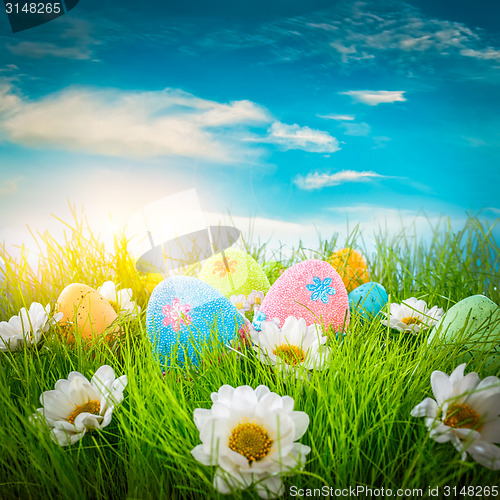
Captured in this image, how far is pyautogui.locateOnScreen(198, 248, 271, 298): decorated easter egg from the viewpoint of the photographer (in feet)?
5.54

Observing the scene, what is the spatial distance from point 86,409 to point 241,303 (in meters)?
0.76

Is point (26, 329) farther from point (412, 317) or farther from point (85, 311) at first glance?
point (412, 317)

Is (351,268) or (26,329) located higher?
(26,329)

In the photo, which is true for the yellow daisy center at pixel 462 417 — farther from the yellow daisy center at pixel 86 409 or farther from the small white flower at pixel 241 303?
the small white flower at pixel 241 303

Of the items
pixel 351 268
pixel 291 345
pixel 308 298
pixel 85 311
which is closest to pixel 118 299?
pixel 85 311

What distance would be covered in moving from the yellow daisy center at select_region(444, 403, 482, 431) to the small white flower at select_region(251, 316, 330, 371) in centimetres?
27

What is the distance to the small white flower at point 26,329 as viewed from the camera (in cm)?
121

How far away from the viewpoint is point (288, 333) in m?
1.03

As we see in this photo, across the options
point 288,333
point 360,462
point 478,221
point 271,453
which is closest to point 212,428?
point 271,453

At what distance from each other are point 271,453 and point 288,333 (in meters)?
0.38

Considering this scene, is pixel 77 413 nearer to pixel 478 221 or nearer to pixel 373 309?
pixel 373 309

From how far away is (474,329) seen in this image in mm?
1104

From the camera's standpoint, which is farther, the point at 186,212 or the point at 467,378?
the point at 186,212

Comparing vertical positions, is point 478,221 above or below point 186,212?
below
